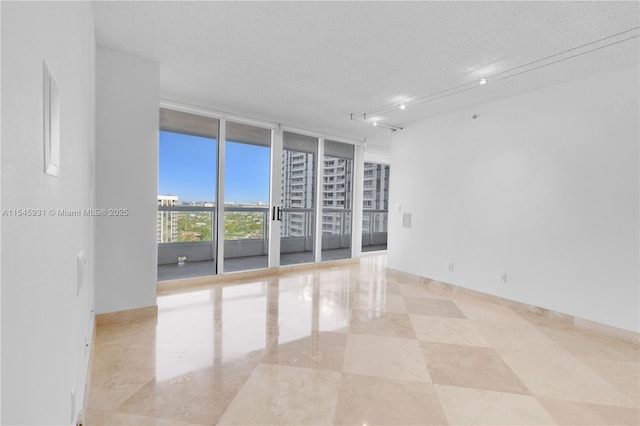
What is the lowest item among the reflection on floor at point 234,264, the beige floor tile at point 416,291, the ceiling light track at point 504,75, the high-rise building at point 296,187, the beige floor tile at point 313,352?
the beige floor tile at point 313,352

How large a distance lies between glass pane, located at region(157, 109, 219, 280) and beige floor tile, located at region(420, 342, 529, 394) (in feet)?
12.2

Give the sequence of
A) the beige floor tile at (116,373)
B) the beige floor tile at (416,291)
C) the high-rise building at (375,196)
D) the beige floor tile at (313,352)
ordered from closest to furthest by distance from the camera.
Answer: the beige floor tile at (116,373) → the beige floor tile at (313,352) → the beige floor tile at (416,291) → the high-rise building at (375,196)

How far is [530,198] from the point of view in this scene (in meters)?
3.97

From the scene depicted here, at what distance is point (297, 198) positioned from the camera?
6.38 meters

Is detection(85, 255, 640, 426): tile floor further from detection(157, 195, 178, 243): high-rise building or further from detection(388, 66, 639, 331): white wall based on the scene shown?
detection(157, 195, 178, 243): high-rise building

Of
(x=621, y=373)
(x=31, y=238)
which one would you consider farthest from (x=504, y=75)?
(x=31, y=238)

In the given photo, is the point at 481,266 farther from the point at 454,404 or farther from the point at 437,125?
the point at 454,404

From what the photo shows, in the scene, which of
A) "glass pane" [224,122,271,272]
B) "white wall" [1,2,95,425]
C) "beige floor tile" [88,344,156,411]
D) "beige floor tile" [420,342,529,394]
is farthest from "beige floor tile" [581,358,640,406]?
"glass pane" [224,122,271,272]

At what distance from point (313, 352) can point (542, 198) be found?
10.9ft

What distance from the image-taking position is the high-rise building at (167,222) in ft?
15.7

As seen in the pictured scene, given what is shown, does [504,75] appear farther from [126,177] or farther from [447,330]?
[126,177]

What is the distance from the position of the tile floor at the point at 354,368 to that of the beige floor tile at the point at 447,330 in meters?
0.01

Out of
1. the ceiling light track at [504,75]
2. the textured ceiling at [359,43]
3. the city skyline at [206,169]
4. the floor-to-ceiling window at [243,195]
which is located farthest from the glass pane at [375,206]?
the textured ceiling at [359,43]

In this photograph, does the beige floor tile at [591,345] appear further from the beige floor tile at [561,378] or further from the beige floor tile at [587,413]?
the beige floor tile at [587,413]
